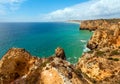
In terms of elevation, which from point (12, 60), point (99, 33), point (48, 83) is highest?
point (48, 83)

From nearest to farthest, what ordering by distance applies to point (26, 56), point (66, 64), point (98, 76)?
1. point (66, 64)
2. point (26, 56)
3. point (98, 76)

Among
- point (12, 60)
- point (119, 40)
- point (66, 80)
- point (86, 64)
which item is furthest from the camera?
point (119, 40)

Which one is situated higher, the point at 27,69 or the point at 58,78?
the point at 58,78

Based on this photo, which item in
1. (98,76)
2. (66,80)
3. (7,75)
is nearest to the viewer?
(66,80)

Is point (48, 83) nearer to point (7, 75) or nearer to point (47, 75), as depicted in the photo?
point (47, 75)

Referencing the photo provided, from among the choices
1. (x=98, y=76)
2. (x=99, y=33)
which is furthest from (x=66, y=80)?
(x=99, y=33)

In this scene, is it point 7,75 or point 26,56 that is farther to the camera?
point 26,56

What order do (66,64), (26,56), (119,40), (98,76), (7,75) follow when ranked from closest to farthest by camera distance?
(66,64) < (7,75) < (26,56) < (98,76) < (119,40)

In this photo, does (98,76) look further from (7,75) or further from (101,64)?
(7,75)

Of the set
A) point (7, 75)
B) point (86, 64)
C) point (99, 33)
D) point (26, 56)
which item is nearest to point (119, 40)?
point (99, 33)
